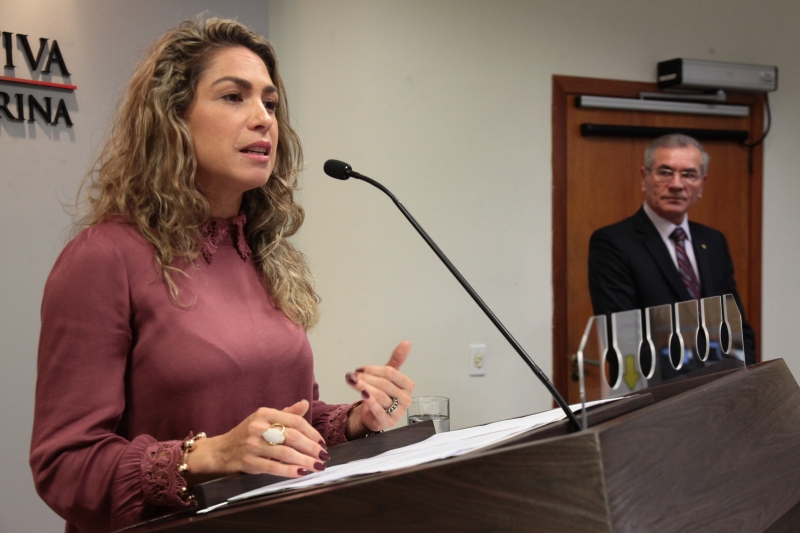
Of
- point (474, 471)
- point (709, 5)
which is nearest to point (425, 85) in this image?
point (709, 5)

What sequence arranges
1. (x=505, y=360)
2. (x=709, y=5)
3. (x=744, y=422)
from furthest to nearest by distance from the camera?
(x=709, y=5)
(x=505, y=360)
(x=744, y=422)

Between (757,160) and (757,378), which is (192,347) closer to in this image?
(757,378)

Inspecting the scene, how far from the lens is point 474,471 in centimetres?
75

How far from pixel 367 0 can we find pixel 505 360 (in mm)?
1634

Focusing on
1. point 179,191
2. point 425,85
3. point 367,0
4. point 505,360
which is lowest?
point 505,360

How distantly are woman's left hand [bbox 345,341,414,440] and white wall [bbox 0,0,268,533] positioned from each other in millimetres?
1739

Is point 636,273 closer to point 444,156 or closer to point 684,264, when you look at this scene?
point 684,264

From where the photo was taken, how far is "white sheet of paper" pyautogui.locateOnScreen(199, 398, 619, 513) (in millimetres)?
846

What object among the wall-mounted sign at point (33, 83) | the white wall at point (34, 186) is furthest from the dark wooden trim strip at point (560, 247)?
the wall-mounted sign at point (33, 83)

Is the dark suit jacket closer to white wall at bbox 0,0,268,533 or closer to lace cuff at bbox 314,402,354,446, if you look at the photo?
lace cuff at bbox 314,402,354,446

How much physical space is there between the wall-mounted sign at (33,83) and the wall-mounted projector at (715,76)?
263cm

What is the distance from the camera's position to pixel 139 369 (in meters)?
1.21

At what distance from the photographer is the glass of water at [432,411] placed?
2.33 m

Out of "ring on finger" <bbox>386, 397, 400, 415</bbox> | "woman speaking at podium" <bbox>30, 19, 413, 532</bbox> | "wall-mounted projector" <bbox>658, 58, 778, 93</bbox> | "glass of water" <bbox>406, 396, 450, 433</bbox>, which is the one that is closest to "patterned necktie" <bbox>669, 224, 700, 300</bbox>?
"wall-mounted projector" <bbox>658, 58, 778, 93</bbox>
